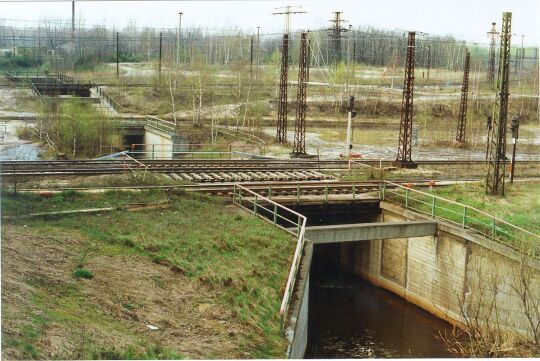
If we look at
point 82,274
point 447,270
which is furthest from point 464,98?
point 82,274

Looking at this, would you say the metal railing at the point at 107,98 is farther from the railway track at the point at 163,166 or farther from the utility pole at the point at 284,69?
the railway track at the point at 163,166

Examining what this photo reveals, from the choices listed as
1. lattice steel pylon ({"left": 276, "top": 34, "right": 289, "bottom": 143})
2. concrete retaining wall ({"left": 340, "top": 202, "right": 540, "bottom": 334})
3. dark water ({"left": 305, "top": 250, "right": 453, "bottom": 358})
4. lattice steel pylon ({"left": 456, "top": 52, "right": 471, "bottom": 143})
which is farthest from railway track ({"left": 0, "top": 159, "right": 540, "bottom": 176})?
lattice steel pylon ({"left": 456, "top": 52, "right": 471, "bottom": 143})

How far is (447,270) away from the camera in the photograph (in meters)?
23.5

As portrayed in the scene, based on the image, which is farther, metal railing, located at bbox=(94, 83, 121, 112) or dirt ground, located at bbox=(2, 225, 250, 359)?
metal railing, located at bbox=(94, 83, 121, 112)

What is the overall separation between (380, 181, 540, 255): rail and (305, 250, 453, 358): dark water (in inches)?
128

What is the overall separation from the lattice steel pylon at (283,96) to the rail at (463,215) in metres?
14.3

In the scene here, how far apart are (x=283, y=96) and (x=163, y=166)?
47.7 ft

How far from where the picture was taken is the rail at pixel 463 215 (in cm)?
2169

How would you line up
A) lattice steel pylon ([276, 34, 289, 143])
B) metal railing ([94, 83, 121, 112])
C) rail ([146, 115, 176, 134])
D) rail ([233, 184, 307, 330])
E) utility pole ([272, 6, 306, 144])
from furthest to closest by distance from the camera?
metal railing ([94, 83, 121, 112])
rail ([146, 115, 176, 134])
lattice steel pylon ([276, 34, 289, 143])
utility pole ([272, 6, 306, 144])
rail ([233, 184, 307, 330])

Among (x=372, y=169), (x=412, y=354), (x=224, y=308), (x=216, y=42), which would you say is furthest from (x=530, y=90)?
(x=224, y=308)

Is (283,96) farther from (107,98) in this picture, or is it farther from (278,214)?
(278,214)

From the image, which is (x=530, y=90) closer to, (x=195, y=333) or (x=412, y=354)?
(x=412, y=354)

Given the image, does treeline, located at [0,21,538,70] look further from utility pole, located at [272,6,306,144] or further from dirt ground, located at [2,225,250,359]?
dirt ground, located at [2,225,250,359]

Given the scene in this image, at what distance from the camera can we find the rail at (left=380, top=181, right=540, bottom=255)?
21.7m
